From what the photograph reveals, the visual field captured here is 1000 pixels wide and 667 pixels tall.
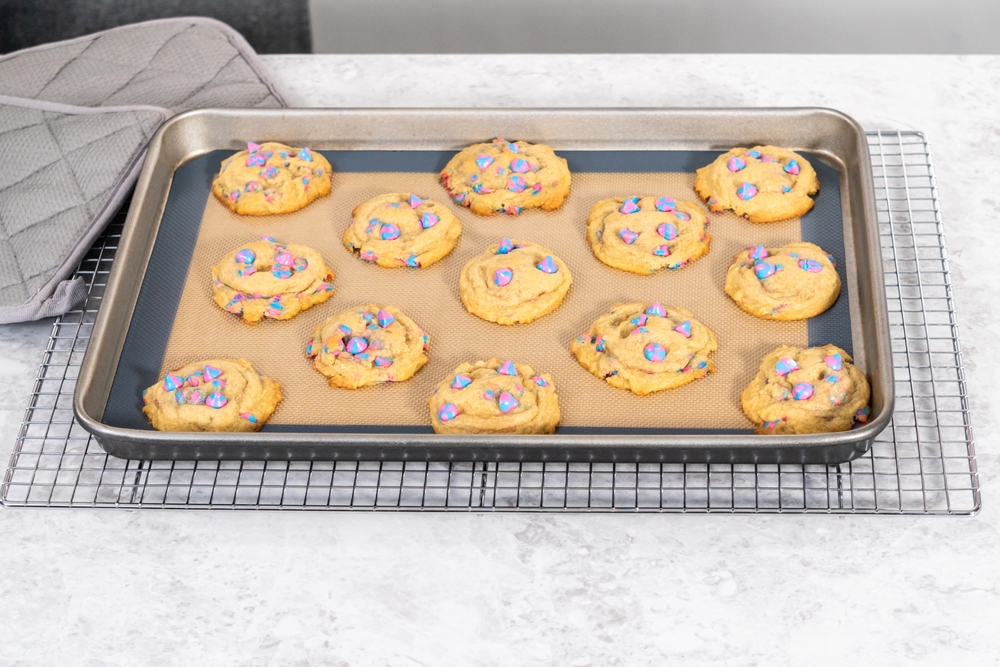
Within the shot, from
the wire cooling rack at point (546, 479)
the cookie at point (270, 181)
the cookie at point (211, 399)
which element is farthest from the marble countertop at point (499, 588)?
the cookie at point (270, 181)

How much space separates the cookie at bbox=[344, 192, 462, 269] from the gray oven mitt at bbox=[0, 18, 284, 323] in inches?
19.9

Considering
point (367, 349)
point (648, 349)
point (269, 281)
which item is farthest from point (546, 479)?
point (269, 281)

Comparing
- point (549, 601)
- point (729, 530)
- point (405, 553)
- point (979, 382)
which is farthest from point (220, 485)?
point (979, 382)

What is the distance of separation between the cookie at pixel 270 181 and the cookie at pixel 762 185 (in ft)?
2.94

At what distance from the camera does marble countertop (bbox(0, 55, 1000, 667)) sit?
1525 mm

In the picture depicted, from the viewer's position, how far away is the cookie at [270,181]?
213 centimetres

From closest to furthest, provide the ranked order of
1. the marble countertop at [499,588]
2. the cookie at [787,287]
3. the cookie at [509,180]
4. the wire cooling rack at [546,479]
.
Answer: the marble countertop at [499,588] < the wire cooling rack at [546,479] < the cookie at [787,287] < the cookie at [509,180]

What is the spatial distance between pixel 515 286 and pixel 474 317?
114 mm

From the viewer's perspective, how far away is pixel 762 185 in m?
2.08

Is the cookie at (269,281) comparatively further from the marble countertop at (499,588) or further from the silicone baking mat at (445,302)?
the marble countertop at (499,588)

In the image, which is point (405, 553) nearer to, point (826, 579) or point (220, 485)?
point (220, 485)

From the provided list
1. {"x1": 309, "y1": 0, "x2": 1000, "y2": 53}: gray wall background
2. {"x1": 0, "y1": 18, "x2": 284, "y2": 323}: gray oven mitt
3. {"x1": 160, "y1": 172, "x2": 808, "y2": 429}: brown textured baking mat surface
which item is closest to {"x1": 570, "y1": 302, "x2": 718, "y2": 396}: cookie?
{"x1": 160, "y1": 172, "x2": 808, "y2": 429}: brown textured baking mat surface

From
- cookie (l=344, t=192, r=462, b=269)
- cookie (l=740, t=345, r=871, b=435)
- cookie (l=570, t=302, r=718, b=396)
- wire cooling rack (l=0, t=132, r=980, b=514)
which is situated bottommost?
→ wire cooling rack (l=0, t=132, r=980, b=514)

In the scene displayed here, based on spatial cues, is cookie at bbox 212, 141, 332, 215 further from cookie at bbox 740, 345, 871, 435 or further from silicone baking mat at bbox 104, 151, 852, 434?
cookie at bbox 740, 345, 871, 435
